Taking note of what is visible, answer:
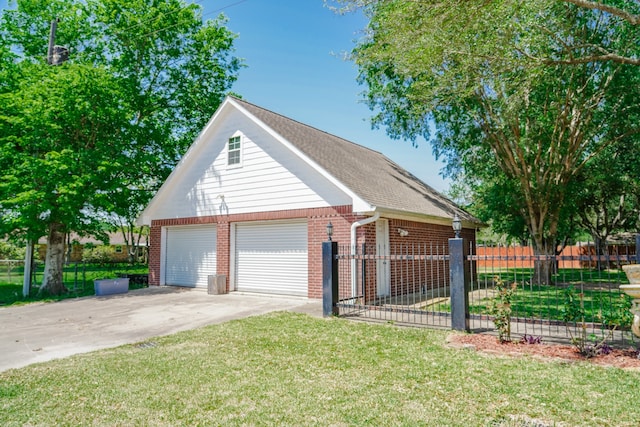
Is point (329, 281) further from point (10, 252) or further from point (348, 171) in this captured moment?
point (10, 252)

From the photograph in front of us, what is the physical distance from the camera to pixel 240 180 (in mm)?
14227

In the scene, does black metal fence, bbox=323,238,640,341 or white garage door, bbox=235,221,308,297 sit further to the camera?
white garage door, bbox=235,221,308,297

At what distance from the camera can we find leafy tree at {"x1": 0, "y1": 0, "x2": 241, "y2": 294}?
1391cm

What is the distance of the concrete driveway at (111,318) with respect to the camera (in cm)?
741

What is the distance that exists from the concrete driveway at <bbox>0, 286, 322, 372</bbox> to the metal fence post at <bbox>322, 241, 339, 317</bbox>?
29.9 inches

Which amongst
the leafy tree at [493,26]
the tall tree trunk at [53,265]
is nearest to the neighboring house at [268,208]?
the tall tree trunk at [53,265]

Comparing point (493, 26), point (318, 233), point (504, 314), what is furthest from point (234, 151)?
point (504, 314)

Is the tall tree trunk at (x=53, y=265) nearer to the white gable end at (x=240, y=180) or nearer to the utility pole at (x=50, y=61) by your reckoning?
the utility pole at (x=50, y=61)

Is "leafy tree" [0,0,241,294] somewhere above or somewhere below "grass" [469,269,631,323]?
above

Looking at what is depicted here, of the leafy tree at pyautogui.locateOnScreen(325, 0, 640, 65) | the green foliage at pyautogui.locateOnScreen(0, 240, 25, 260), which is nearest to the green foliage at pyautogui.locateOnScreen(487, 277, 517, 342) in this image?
the leafy tree at pyautogui.locateOnScreen(325, 0, 640, 65)

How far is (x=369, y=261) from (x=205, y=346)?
582cm

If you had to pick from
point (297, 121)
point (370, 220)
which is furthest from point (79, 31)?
point (370, 220)

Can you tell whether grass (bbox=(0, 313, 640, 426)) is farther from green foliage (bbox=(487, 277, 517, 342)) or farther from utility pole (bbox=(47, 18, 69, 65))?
utility pole (bbox=(47, 18, 69, 65))

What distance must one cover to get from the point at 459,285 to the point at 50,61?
17193 mm
